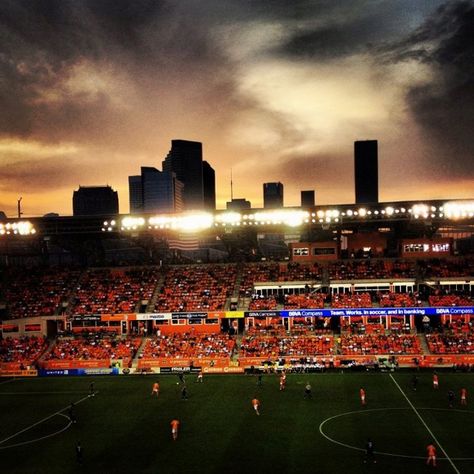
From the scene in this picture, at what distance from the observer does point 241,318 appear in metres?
68.3

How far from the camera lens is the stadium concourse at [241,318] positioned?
59344 mm

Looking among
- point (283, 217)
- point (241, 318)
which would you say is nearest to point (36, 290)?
point (241, 318)

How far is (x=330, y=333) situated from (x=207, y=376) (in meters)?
15.7

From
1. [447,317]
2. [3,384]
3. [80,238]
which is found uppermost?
[80,238]

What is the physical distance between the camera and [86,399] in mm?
47844

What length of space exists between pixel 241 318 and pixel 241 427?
103 ft

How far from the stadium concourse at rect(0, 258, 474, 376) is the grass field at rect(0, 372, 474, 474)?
5.99 m

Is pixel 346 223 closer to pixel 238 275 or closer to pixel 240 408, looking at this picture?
pixel 238 275

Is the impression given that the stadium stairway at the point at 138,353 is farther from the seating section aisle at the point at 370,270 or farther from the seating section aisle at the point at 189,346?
the seating section aisle at the point at 370,270

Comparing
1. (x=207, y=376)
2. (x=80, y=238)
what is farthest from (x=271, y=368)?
A: (x=80, y=238)

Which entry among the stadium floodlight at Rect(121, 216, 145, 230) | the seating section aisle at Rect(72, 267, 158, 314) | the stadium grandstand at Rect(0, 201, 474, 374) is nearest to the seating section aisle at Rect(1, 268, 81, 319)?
the stadium grandstand at Rect(0, 201, 474, 374)

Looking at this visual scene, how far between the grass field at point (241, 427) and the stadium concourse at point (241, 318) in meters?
5.99

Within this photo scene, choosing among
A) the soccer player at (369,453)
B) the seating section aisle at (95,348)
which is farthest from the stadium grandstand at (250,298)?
the soccer player at (369,453)

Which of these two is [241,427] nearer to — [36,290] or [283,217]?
[283,217]
